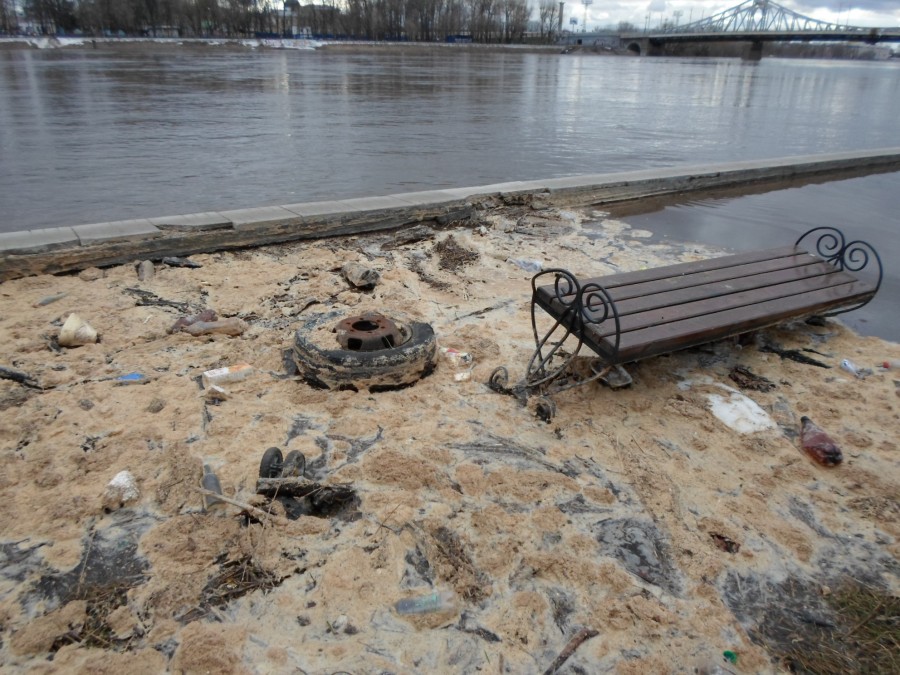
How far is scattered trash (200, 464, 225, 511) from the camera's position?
286cm

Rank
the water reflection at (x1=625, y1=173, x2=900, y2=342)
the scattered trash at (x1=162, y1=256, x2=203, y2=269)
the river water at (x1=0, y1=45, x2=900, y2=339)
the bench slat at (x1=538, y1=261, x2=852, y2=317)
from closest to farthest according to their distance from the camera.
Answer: the bench slat at (x1=538, y1=261, x2=852, y2=317), the scattered trash at (x1=162, y1=256, x2=203, y2=269), the water reflection at (x1=625, y1=173, x2=900, y2=342), the river water at (x1=0, y1=45, x2=900, y2=339)

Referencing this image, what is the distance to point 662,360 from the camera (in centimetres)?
445

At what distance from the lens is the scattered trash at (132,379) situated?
386 cm

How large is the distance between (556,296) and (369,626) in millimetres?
2262

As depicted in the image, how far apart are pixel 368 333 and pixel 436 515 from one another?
1593 mm

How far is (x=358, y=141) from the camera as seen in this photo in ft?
46.4

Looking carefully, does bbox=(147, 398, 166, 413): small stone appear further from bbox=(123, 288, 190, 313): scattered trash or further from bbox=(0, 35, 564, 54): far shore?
bbox=(0, 35, 564, 54): far shore

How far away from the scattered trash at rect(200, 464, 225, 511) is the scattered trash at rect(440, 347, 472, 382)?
5.46ft

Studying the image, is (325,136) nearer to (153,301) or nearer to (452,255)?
(452,255)

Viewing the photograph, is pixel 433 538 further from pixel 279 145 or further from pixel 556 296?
pixel 279 145

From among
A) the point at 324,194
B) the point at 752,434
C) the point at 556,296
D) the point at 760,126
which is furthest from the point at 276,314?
the point at 760,126

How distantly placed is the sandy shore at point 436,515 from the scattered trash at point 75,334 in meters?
0.09

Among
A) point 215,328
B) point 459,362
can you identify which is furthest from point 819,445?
point 215,328

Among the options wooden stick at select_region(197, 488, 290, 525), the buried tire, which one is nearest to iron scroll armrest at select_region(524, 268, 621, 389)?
the buried tire
